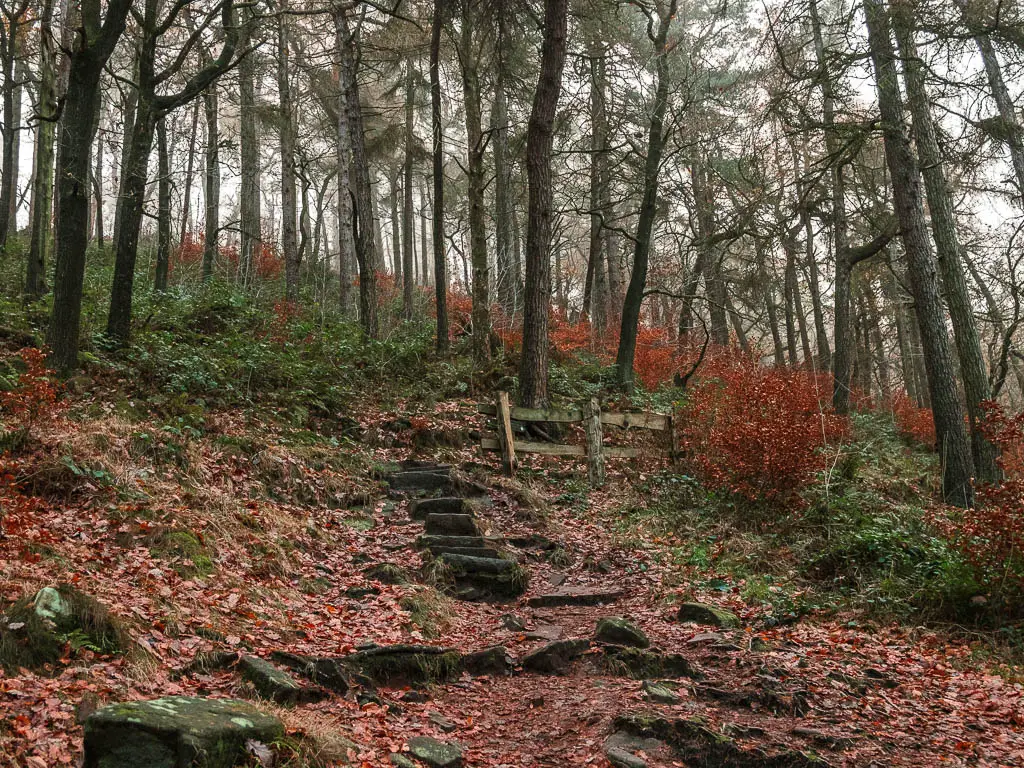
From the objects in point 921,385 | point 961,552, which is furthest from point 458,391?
point 921,385

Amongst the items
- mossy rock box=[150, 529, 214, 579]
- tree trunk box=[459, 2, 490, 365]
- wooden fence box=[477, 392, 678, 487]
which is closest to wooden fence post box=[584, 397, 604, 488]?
wooden fence box=[477, 392, 678, 487]

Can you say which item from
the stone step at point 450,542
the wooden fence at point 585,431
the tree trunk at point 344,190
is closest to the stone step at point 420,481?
the wooden fence at point 585,431

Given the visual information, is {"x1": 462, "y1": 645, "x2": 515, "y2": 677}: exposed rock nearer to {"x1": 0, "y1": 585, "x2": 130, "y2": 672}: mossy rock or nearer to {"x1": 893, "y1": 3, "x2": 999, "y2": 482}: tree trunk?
{"x1": 0, "y1": 585, "x2": 130, "y2": 672}: mossy rock

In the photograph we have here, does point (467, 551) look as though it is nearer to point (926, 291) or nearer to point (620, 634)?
point (620, 634)

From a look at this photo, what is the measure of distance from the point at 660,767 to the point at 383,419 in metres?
8.27

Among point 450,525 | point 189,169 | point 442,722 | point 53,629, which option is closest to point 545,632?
point 442,722

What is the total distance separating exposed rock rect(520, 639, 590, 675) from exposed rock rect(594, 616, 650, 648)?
0.85 ft

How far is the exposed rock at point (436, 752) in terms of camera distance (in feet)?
12.3

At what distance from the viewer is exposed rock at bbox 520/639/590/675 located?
5.16m

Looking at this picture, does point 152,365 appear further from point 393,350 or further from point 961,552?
point 961,552

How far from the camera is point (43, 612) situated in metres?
3.88

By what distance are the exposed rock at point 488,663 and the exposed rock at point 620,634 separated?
2.55ft

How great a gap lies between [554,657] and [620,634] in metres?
0.61

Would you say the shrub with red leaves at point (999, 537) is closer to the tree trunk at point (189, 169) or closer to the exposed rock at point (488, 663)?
the exposed rock at point (488, 663)
